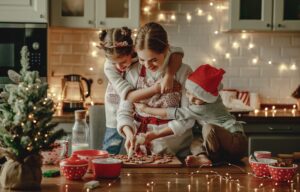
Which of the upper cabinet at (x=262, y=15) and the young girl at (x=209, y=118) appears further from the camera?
the upper cabinet at (x=262, y=15)

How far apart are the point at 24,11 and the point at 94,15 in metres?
0.56

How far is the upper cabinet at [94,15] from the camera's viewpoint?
455 centimetres

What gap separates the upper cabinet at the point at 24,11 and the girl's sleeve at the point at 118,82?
166 centimetres

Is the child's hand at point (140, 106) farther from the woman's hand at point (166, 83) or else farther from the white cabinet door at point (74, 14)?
the white cabinet door at point (74, 14)

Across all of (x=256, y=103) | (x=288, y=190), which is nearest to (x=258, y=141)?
(x=256, y=103)

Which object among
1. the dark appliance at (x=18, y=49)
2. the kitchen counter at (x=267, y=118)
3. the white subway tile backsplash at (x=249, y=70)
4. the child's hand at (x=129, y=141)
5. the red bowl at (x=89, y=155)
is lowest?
the kitchen counter at (x=267, y=118)

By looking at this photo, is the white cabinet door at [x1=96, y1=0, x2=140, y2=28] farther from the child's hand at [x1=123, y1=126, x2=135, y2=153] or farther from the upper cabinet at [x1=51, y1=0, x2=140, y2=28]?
the child's hand at [x1=123, y1=126, x2=135, y2=153]

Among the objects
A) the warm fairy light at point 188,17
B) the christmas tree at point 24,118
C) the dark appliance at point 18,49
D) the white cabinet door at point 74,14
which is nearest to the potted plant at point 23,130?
the christmas tree at point 24,118

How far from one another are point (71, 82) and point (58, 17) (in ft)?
1.88

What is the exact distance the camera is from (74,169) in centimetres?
221

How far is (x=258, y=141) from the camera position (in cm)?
436

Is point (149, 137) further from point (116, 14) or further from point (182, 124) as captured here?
point (116, 14)

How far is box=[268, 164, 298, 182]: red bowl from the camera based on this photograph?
2.23m

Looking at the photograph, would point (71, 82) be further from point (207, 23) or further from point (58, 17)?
point (207, 23)
